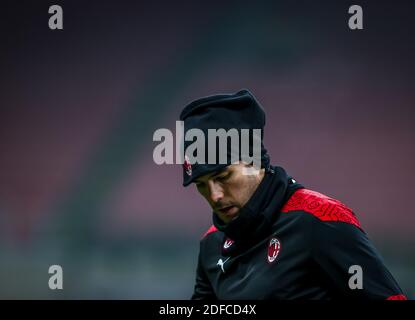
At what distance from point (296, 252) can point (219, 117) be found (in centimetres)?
40

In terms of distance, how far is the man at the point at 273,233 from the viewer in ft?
5.04

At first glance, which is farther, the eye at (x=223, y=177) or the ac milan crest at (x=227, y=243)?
the ac milan crest at (x=227, y=243)

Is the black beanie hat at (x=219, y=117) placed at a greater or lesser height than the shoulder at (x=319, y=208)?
greater

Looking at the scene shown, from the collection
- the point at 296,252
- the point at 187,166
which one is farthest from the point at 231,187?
the point at 296,252

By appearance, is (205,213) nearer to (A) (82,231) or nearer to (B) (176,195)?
(B) (176,195)

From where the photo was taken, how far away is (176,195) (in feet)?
13.2

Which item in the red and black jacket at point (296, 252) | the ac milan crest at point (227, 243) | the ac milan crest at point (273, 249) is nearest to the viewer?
the red and black jacket at point (296, 252)

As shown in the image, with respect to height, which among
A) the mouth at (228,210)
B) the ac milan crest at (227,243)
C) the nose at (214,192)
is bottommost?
the ac milan crest at (227,243)

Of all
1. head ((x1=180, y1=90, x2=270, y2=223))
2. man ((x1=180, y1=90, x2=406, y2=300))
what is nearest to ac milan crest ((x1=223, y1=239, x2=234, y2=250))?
man ((x1=180, y1=90, x2=406, y2=300))

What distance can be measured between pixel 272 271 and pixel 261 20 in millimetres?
2633

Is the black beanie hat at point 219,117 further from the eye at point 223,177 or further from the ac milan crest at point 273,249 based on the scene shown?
the ac milan crest at point 273,249

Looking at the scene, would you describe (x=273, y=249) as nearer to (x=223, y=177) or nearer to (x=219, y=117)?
(x=223, y=177)

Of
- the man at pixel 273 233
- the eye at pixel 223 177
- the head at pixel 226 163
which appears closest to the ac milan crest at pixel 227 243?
the man at pixel 273 233

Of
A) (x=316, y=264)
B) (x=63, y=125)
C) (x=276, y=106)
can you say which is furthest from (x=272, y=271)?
(x=63, y=125)
